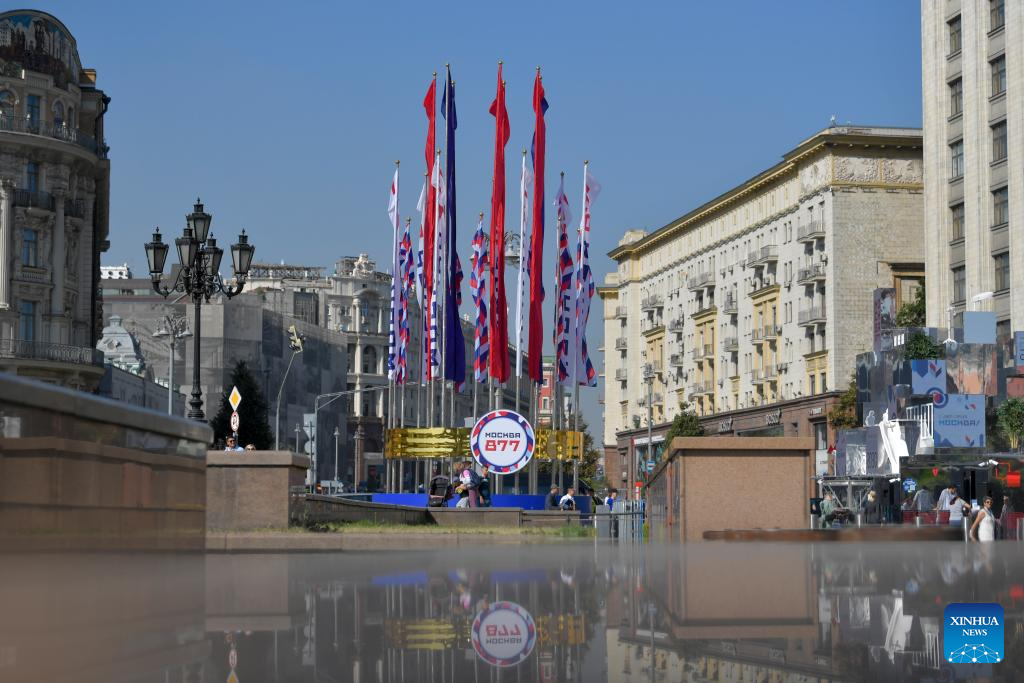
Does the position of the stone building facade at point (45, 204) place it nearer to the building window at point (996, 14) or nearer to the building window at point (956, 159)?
the building window at point (956, 159)

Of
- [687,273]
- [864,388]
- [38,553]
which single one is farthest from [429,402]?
[687,273]

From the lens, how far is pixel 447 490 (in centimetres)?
3600

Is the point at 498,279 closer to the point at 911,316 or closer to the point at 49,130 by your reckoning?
the point at 49,130

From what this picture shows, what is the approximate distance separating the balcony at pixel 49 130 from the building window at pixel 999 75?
127ft

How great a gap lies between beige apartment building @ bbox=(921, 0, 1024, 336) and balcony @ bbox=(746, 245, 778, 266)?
24.9m

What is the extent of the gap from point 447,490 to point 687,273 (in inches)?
2898

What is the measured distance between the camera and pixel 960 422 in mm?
53438

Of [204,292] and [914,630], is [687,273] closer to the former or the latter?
[204,292]

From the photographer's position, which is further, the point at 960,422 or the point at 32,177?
the point at 32,177

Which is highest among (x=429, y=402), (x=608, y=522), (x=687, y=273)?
(x=687, y=273)

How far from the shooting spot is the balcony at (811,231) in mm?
81812

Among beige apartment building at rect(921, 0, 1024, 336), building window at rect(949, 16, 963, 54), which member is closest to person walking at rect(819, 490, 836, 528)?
beige apartment building at rect(921, 0, 1024, 336)

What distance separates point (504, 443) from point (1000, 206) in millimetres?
34343

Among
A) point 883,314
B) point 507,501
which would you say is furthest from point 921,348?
point 507,501
